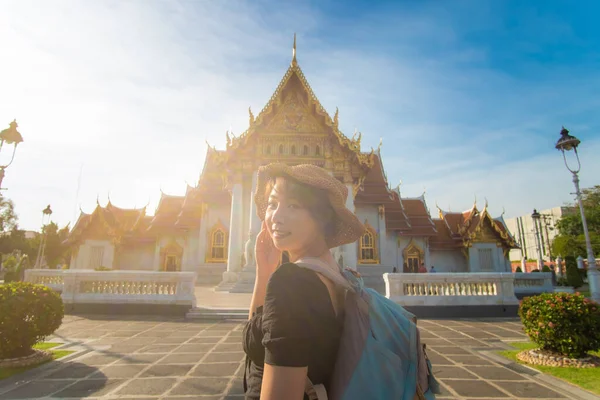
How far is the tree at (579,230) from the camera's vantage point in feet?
95.3

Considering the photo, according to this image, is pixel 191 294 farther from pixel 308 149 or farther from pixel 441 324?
pixel 308 149

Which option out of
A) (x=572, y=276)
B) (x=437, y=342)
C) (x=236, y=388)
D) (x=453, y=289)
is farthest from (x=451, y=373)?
(x=572, y=276)

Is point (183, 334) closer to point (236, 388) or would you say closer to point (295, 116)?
point (236, 388)

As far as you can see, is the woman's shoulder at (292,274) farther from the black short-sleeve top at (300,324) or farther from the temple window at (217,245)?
the temple window at (217,245)

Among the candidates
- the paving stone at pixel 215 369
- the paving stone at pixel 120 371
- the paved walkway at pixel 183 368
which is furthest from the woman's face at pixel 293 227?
the paving stone at pixel 120 371

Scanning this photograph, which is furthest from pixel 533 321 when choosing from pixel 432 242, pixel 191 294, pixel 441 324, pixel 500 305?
pixel 432 242

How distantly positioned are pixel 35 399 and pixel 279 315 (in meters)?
4.29

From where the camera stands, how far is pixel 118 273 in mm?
9820

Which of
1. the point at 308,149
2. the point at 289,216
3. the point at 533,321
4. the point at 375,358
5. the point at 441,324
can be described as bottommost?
the point at 441,324

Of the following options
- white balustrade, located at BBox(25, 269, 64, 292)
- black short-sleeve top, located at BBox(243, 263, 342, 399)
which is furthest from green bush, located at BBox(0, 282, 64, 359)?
white balustrade, located at BBox(25, 269, 64, 292)

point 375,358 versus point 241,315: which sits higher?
point 375,358

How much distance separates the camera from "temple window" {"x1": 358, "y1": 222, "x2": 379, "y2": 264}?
19.0m

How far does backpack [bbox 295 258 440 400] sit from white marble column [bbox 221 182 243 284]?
15.2m

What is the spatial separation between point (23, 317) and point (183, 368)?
2.54 meters
